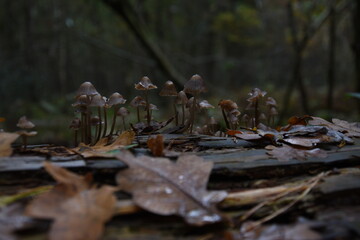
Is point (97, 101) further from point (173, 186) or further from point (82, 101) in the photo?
point (173, 186)

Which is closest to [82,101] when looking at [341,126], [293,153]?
[293,153]

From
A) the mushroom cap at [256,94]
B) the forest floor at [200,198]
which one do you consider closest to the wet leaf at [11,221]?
the forest floor at [200,198]

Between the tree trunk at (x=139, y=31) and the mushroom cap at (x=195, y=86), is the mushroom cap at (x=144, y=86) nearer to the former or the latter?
the mushroom cap at (x=195, y=86)

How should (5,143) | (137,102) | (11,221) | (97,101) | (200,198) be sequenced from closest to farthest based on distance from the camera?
(11,221) < (200,198) < (5,143) < (97,101) < (137,102)

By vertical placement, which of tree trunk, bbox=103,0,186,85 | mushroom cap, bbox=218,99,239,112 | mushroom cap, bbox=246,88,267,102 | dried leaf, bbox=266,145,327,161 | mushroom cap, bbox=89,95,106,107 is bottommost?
dried leaf, bbox=266,145,327,161

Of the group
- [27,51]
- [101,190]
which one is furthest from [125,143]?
[27,51]

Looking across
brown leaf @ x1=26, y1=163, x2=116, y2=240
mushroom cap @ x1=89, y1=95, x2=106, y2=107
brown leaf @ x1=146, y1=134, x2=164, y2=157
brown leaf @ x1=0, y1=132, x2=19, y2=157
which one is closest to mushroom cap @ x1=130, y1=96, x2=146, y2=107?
mushroom cap @ x1=89, y1=95, x2=106, y2=107

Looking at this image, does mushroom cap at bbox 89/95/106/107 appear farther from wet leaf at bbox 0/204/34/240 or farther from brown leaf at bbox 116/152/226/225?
wet leaf at bbox 0/204/34/240
